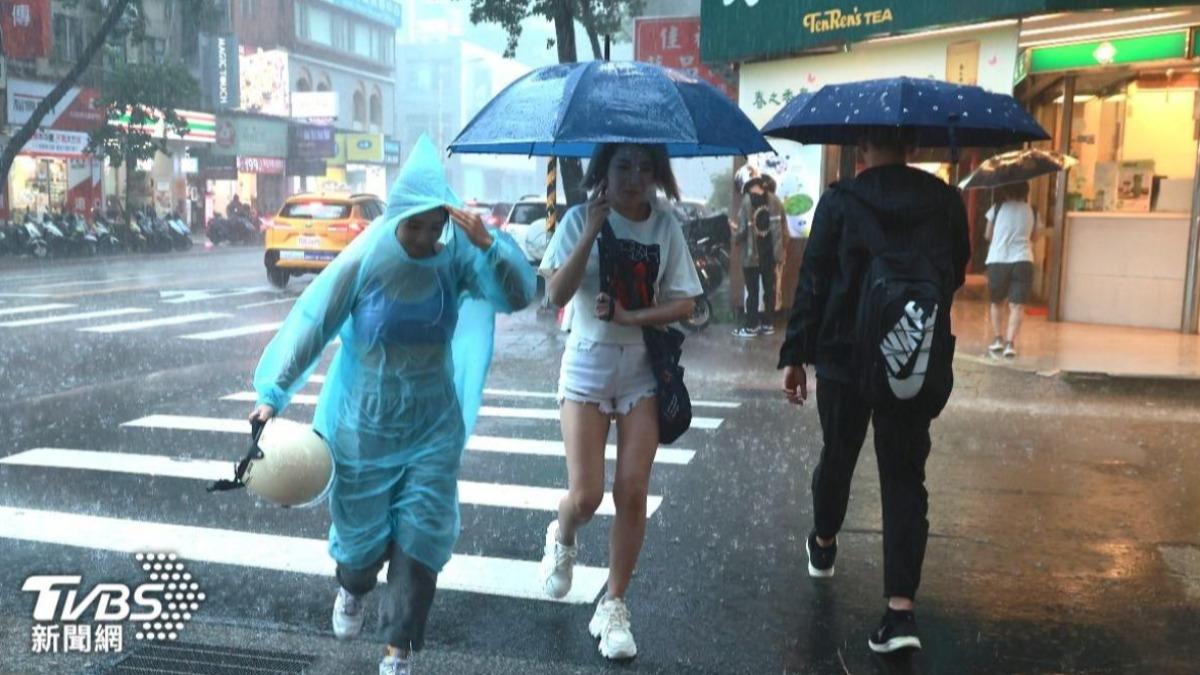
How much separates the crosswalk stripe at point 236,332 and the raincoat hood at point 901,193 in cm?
1047

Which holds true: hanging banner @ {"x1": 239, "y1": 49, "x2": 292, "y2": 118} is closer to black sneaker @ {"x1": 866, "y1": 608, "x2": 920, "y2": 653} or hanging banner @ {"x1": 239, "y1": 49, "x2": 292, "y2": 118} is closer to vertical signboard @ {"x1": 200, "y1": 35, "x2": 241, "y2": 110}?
vertical signboard @ {"x1": 200, "y1": 35, "x2": 241, "y2": 110}

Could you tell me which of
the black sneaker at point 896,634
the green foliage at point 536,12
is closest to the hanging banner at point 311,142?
the green foliage at point 536,12

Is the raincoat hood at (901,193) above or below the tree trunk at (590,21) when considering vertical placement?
below

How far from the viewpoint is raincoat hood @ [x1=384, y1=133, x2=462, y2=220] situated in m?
3.35

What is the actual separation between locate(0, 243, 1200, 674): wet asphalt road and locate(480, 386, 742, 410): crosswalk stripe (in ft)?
0.20

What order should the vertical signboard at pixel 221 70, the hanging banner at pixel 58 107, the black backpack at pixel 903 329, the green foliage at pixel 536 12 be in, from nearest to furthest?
the black backpack at pixel 903 329
the green foliage at pixel 536 12
the hanging banner at pixel 58 107
the vertical signboard at pixel 221 70

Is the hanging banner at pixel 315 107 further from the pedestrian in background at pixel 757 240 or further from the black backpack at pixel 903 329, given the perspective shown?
the black backpack at pixel 903 329

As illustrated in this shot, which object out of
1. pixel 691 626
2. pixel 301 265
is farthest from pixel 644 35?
pixel 691 626

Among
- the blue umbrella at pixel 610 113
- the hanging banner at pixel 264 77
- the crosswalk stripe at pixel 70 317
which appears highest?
the hanging banner at pixel 264 77

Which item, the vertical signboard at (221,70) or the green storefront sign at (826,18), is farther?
the vertical signboard at (221,70)

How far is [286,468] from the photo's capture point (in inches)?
129

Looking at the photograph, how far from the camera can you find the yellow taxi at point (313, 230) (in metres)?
19.0

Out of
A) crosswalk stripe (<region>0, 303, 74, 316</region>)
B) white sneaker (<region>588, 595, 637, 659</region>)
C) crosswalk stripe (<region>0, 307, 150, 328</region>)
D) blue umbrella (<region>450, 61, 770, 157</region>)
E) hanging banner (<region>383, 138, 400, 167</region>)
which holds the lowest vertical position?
crosswalk stripe (<region>0, 303, 74, 316</region>)

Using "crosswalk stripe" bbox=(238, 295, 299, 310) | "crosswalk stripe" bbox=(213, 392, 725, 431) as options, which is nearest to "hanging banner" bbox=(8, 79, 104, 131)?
"crosswalk stripe" bbox=(238, 295, 299, 310)
